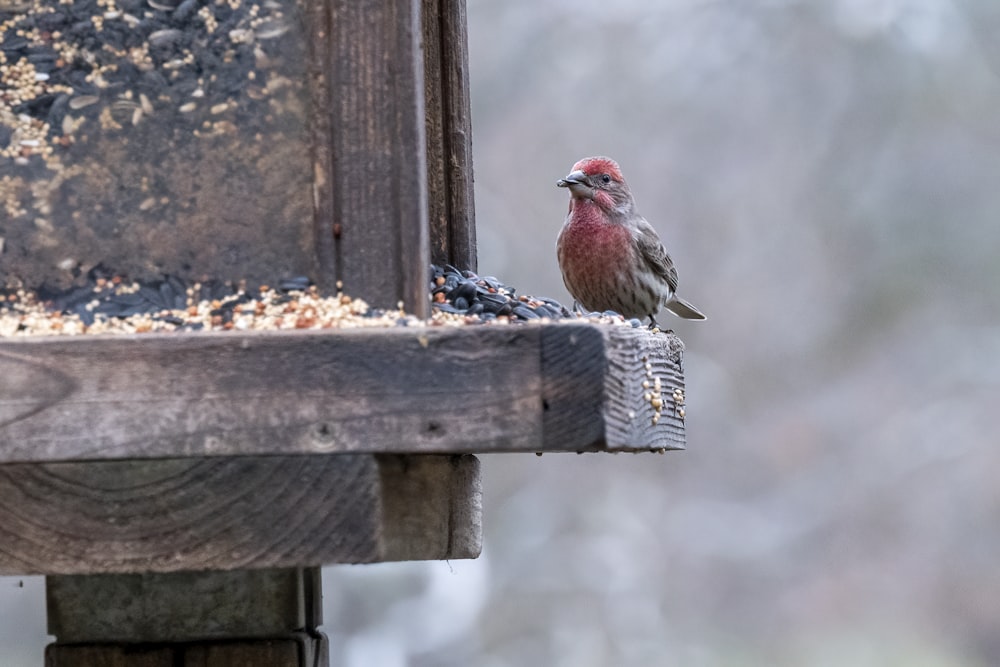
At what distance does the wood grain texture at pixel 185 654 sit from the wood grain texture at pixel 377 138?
0.75m

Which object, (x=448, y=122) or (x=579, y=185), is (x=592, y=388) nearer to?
(x=448, y=122)

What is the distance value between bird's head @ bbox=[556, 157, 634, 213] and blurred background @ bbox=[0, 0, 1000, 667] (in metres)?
2.60

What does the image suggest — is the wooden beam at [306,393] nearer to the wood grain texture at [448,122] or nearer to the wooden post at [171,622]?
the wooden post at [171,622]

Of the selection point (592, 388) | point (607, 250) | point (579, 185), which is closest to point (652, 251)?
point (607, 250)

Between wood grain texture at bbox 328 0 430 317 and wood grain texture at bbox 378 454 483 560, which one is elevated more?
wood grain texture at bbox 328 0 430 317

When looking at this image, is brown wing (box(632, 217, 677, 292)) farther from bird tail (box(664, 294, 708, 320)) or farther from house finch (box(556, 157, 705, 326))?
bird tail (box(664, 294, 708, 320))

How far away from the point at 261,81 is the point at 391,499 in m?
0.83

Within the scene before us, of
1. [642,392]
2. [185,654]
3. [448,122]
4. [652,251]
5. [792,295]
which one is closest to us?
[642,392]

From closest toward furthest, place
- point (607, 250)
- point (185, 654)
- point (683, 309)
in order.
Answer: point (185, 654), point (607, 250), point (683, 309)

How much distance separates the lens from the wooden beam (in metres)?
2.61

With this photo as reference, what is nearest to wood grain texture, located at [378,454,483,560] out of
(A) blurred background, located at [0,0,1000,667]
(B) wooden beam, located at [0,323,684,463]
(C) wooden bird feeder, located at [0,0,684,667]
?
(C) wooden bird feeder, located at [0,0,684,667]

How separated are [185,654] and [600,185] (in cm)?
298

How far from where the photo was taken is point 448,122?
14.1ft

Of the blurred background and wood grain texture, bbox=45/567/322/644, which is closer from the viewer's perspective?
wood grain texture, bbox=45/567/322/644
